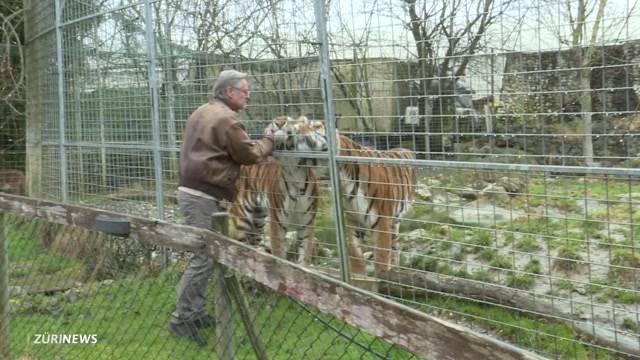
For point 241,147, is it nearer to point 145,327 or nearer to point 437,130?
point 437,130

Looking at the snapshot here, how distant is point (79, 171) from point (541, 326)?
6.10m

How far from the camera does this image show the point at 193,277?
201 inches

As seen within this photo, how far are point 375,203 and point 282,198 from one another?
2.77ft

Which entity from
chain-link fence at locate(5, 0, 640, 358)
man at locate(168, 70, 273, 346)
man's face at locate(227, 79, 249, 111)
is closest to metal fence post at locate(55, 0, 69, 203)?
chain-link fence at locate(5, 0, 640, 358)

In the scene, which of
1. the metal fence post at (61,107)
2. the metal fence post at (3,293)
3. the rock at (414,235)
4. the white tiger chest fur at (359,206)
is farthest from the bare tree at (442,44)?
the metal fence post at (61,107)

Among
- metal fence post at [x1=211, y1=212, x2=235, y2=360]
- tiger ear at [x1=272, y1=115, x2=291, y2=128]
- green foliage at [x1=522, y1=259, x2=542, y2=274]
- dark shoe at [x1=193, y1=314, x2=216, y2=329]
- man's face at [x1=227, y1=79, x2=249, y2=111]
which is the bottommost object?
dark shoe at [x1=193, y1=314, x2=216, y2=329]

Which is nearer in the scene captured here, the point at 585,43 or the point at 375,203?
the point at 585,43

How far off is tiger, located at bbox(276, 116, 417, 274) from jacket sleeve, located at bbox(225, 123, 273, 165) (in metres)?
0.80

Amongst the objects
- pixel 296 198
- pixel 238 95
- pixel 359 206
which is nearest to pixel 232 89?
pixel 238 95

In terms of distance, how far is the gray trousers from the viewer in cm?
510

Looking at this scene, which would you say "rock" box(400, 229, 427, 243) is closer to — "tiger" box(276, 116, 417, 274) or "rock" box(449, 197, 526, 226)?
"tiger" box(276, 116, 417, 274)

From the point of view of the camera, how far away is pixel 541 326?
5.27 metres

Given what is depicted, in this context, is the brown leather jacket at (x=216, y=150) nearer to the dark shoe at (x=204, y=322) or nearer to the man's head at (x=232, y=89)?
the man's head at (x=232, y=89)

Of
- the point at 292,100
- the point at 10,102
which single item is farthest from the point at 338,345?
the point at 10,102
